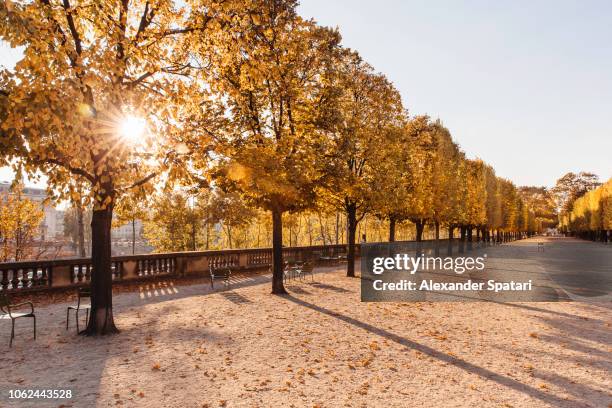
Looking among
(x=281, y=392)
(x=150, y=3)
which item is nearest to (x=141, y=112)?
(x=150, y=3)

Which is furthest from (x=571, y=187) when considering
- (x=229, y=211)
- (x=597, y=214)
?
(x=229, y=211)

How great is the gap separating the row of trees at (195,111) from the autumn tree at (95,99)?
3 cm

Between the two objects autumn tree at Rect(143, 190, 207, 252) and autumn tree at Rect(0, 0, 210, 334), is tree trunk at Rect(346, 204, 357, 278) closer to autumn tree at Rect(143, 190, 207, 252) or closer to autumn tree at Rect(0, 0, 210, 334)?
autumn tree at Rect(0, 0, 210, 334)

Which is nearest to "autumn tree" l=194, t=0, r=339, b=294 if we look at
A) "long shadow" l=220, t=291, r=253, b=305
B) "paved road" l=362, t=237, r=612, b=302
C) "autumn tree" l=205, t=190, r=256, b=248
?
"long shadow" l=220, t=291, r=253, b=305

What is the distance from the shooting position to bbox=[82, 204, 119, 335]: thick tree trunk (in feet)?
33.0

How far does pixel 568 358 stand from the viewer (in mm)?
8672

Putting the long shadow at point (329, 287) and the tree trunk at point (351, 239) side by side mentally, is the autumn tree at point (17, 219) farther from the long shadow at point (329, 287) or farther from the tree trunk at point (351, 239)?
the long shadow at point (329, 287)

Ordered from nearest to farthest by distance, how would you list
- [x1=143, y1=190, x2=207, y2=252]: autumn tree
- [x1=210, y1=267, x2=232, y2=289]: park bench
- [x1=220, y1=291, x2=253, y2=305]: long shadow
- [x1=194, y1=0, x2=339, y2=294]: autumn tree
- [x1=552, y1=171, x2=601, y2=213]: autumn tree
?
1. [x1=194, y1=0, x2=339, y2=294]: autumn tree
2. [x1=220, y1=291, x2=253, y2=305]: long shadow
3. [x1=210, y1=267, x2=232, y2=289]: park bench
4. [x1=143, y1=190, x2=207, y2=252]: autumn tree
5. [x1=552, y1=171, x2=601, y2=213]: autumn tree

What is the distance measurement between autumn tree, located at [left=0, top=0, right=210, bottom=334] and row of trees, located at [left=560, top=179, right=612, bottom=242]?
289 ft

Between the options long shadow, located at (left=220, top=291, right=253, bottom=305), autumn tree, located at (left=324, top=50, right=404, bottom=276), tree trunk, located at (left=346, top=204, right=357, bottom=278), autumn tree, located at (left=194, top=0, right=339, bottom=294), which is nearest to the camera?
autumn tree, located at (left=194, top=0, right=339, bottom=294)

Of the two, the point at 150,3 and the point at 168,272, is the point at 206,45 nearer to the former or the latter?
the point at 150,3

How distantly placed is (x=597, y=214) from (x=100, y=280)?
356 ft

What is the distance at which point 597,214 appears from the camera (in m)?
94.6

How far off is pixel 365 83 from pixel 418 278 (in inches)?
421
